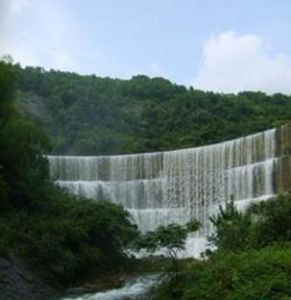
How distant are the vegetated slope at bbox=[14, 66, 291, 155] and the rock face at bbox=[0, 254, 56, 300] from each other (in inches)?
1143

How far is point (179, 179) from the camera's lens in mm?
40375

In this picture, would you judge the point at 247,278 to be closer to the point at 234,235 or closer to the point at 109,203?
the point at 234,235

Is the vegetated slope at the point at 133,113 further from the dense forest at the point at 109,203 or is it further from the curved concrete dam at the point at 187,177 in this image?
the curved concrete dam at the point at 187,177

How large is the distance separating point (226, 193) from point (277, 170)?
4.43m

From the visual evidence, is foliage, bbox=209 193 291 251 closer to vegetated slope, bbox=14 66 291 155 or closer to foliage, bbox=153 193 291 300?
foliage, bbox=153 193 291 300

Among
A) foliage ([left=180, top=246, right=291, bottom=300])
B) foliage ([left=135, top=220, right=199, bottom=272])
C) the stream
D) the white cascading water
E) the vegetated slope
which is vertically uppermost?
the vegetated slope

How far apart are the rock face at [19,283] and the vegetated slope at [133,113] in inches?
1143

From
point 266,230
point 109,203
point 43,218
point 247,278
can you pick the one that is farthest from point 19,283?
point 109,203

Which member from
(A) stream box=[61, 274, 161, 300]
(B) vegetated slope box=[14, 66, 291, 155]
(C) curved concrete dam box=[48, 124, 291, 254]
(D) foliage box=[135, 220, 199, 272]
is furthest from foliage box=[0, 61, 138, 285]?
(B) vegetated slope box=[14, 66, 291, 155]

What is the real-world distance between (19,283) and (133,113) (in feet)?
132

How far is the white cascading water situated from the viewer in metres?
35.5

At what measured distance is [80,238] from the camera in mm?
27922

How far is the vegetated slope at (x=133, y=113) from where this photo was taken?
2165 inches

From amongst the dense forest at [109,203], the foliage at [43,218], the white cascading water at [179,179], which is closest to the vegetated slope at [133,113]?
the dense forest at [109,203]
